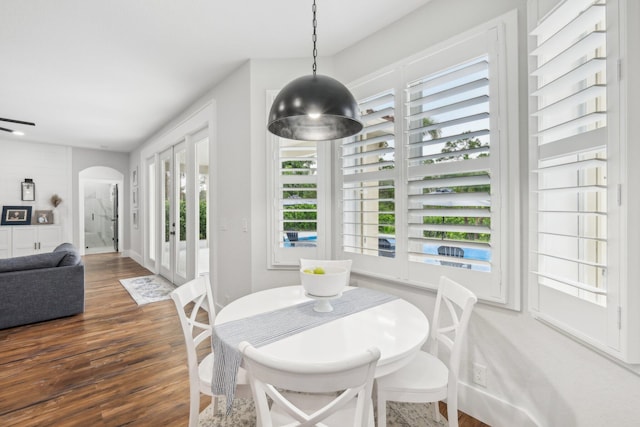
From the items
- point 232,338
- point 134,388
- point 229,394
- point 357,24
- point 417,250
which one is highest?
point 357,24

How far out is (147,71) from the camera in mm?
3061

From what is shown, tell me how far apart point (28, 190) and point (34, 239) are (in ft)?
3.36

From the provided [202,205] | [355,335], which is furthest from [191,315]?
[202,205]

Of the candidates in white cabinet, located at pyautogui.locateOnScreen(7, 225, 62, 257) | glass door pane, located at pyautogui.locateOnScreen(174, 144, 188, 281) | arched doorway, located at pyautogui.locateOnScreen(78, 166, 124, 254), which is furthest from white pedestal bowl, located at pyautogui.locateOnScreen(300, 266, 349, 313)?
arched doorway, located at pyautogui.locateOnScreen(78, 166, 124, 254)

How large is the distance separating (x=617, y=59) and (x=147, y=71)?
359 cm

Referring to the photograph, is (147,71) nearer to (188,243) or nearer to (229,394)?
(188,243)

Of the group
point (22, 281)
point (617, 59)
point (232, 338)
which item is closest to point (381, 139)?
point (617, 59)

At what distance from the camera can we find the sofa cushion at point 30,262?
3045 millimetres

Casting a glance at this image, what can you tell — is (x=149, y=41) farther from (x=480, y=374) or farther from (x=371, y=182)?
(x=480, y=374)

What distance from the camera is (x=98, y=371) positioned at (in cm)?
227

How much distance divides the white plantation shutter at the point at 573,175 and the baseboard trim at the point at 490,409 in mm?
596

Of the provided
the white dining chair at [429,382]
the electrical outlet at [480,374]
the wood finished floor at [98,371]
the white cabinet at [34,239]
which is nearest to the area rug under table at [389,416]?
the wood finished floor at [98,371]

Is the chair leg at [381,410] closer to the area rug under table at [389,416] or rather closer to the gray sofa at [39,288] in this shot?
the area rug under table at [389,416]

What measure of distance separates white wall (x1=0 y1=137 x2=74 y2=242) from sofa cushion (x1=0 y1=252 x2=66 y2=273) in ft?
13.4
